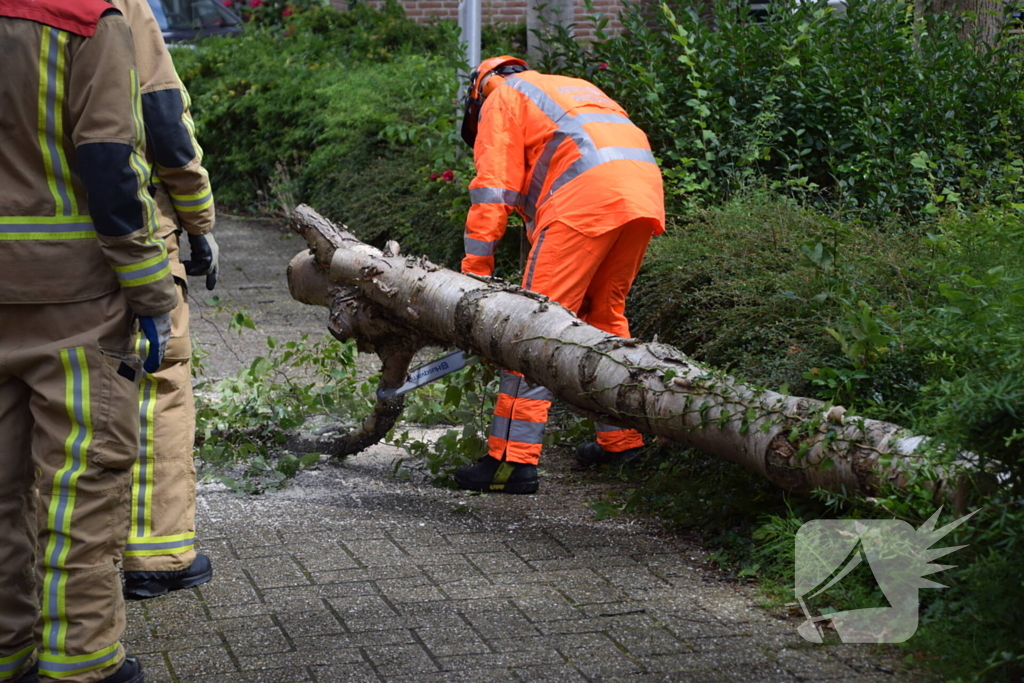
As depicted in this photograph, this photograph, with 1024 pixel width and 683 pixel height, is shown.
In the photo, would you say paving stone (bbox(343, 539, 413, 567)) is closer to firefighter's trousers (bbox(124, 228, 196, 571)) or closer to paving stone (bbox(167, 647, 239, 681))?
firefighter's trousers (bbox(124, 228, 196, 571))

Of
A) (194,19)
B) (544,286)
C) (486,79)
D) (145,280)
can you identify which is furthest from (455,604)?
(194,19)

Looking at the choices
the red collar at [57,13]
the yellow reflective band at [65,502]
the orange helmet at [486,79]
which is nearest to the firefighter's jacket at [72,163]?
the red collar at [57,13]

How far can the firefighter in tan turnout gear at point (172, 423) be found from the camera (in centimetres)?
332

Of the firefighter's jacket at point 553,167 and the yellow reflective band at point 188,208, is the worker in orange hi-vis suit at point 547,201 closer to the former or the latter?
the firefighter's jacket at point 553,167

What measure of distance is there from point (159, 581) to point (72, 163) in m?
1.39

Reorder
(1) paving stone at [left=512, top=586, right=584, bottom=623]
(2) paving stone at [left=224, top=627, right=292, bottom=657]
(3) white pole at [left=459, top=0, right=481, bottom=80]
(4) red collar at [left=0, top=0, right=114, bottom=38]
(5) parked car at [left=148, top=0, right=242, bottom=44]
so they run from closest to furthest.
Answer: (4) red collar at [left=0, top=0, right=114, bottom=38]
(2) paving stone at [left=224, top=627, right=292, bottom=657]
(1) paving stone at [left=512, top=586, right=584, bottom=623]
(3) white pole at [left=459, top=0, right=481, bottom=80]
(5) parked car at [left=148, top=0, right=242, bottom=44]

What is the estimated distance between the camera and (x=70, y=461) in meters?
2.66

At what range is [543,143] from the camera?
14.9ft

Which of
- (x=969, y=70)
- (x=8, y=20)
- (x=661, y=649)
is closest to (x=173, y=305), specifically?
(x=8, y=20)

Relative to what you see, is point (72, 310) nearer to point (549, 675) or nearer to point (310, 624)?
point (310, 624)

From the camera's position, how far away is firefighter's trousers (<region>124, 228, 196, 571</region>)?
135 inches

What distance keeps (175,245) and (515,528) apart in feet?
5.05

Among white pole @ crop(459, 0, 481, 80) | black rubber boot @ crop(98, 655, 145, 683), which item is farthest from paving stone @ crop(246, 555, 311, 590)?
white pole @ crop(459, 0, 481, 80)

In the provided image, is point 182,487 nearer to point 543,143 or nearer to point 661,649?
point 661,649
